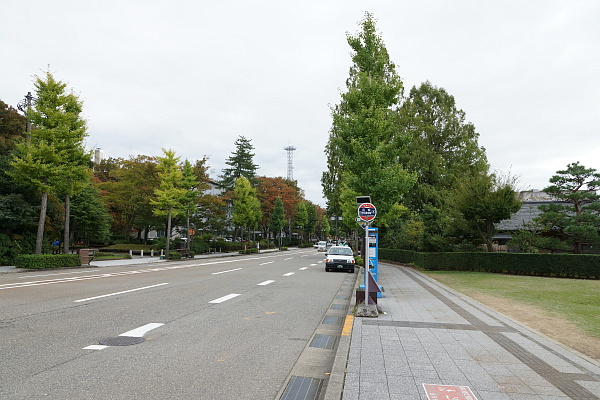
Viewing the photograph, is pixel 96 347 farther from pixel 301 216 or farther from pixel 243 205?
pixel 301 216

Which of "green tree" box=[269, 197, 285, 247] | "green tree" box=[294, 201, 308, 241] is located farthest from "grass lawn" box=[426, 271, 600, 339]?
"green tree" box=[294, 201, 308, 241]

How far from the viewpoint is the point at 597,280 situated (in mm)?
18516

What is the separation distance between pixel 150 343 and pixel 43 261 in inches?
754

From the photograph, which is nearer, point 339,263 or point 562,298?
point 562,298

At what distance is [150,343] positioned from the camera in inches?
223

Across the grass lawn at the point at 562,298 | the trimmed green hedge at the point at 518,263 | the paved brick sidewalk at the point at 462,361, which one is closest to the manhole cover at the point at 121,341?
the paved brick sidewalk at the point at 462,361

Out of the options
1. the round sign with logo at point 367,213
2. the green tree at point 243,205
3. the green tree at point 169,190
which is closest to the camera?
the round sign with logo at point 367,213

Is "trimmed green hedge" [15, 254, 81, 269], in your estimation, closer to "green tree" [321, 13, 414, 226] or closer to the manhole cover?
"green tree" [321, 13, 414, 226]

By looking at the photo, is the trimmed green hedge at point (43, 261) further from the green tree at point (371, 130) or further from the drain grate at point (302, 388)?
the drain grate at point (302, 388)

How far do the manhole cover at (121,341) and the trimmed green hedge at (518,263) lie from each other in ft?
70.4

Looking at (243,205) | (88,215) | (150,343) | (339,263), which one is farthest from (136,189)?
(150,343)

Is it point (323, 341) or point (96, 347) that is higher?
point (96, 347)

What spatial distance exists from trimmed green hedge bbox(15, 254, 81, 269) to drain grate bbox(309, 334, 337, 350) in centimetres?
2000

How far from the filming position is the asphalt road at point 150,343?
398 centimetres
